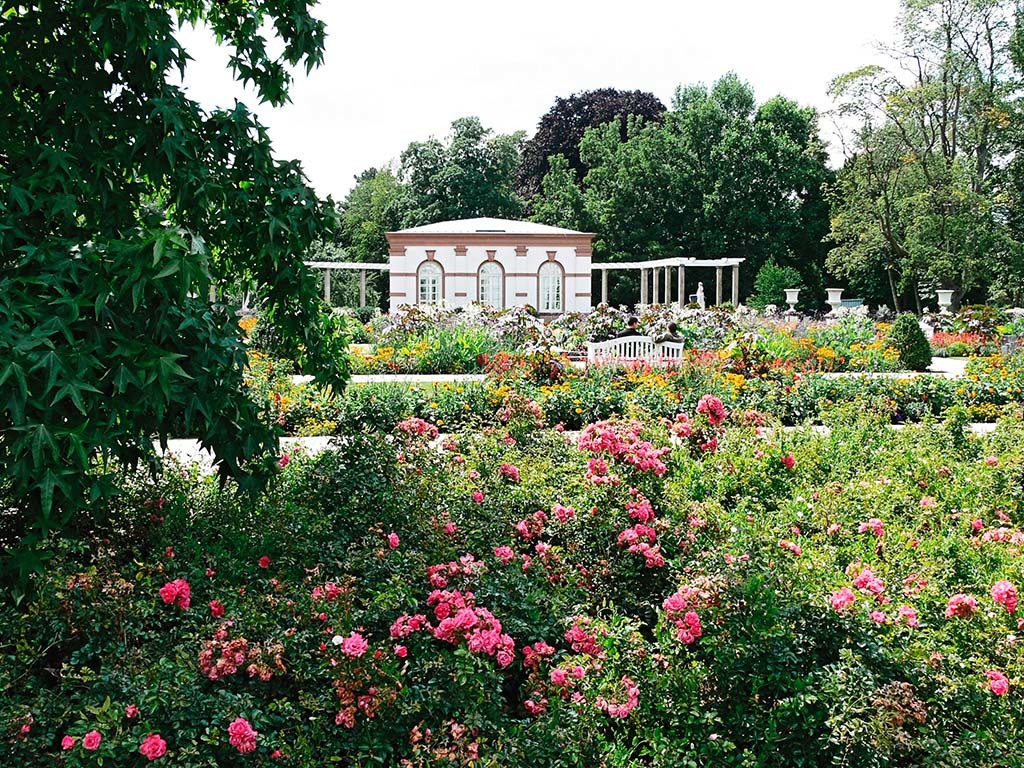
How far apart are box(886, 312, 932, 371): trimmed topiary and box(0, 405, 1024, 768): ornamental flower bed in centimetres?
1289

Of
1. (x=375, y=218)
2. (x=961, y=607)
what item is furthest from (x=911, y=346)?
(x=375, y=218)

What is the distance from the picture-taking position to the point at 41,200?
3.03m

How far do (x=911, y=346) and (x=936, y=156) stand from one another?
55.9ft

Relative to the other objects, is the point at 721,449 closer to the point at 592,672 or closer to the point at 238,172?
the point at 592,672

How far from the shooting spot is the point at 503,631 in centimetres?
339

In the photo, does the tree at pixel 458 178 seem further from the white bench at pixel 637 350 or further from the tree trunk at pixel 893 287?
the white bench at pixel 637 350

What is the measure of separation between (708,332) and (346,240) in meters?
31.0

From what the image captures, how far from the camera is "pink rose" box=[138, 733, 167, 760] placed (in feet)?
8.38

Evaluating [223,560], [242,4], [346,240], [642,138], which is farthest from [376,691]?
[346,240]

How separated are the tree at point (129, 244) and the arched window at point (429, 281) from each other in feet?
80.0

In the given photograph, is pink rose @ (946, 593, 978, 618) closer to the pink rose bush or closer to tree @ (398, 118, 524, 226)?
the pink rose bush

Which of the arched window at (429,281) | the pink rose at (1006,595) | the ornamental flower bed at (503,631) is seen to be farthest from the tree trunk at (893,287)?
the pink rose at (1006,595)

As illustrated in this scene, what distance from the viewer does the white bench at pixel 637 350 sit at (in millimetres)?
14527

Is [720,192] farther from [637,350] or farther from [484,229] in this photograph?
[637,350]
